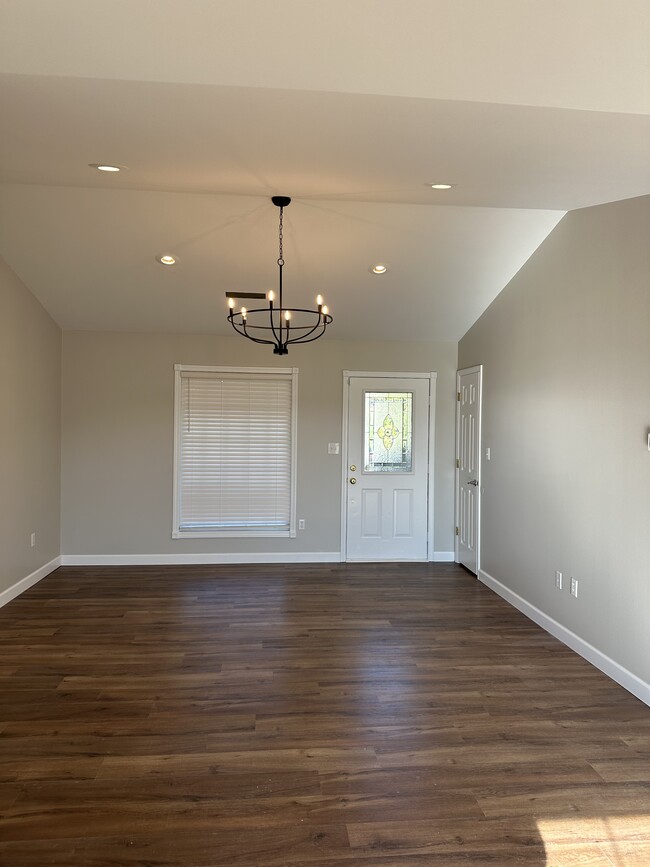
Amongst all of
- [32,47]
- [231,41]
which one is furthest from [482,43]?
[32,47]

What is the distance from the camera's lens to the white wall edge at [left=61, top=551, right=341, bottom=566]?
5941 mm

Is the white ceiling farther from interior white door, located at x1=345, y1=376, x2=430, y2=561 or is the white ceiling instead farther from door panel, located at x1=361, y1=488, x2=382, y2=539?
door panel, located at x1=361, y1=488, x2=382, y2=539

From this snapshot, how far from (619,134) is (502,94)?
2.10 ft

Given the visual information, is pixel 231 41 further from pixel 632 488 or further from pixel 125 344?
pixel 125 344

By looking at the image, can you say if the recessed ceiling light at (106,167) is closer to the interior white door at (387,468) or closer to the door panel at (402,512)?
the interior white door at (387,468)

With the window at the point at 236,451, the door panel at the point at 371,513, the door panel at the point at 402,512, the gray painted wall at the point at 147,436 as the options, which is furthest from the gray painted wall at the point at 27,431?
the door panel at the point at 402,512

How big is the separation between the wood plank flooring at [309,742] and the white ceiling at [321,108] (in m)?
2.78

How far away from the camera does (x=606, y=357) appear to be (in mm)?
3506

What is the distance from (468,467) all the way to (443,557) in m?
1.16

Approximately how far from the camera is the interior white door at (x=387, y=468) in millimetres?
6203

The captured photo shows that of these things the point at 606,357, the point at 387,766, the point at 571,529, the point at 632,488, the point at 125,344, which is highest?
the point at 125,344

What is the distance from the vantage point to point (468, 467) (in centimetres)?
587

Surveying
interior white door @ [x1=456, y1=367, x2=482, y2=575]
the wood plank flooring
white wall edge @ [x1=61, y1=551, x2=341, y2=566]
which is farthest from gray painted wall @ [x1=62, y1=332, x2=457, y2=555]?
the wood plank flooring

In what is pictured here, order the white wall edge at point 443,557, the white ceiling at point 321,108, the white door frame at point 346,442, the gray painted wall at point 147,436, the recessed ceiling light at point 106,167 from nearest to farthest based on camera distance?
the white ceiling at point 321,108 → the recessed ceiling light at point 106,167 → the gray painted wall at point 147,436 → the white door frame at point 346,442 → the white wall edge at point 443,557
